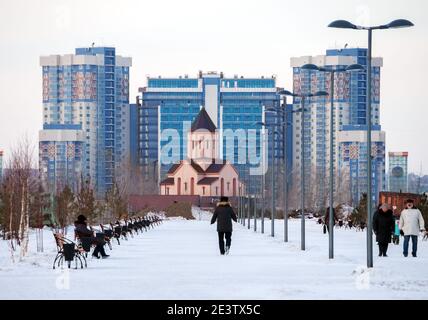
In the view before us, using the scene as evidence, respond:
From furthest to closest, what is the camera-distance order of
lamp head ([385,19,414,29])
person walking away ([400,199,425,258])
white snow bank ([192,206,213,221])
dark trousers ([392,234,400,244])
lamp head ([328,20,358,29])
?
white snow bank ([192,206,213,221]) → dark trousers ([392,234,400,244]) → person walking away ([400,199,425,258]) → lamp head ([328,20,358,29]) → lamp head ([385,19,414,29])

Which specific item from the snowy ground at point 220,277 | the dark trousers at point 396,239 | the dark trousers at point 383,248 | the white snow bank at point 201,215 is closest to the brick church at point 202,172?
the white snow bank at point 201,215

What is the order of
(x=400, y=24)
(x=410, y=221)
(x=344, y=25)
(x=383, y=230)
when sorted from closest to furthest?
(x=400, y=24), (x=344, y=25), (x=410, y=221), (x=383, y=230)

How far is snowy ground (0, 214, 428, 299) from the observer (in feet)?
69.9

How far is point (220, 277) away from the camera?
2558 centimetres

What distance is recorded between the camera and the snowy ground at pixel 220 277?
69.9 feet

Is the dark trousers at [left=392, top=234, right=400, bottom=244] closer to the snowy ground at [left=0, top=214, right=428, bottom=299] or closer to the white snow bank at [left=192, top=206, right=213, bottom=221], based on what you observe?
the snowy ground at [left=0, top=214, right=428, bottom=299]

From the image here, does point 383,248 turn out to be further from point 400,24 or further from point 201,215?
point 201,215

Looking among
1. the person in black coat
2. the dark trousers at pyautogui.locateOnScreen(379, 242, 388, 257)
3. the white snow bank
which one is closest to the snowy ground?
the dark trousers at pyautogui.locateOnScreen(379, 242, 388, 257)

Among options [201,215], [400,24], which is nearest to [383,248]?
[400,24]

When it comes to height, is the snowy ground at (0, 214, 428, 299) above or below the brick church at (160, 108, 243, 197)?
below

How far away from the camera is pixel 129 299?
20094 millimetres
